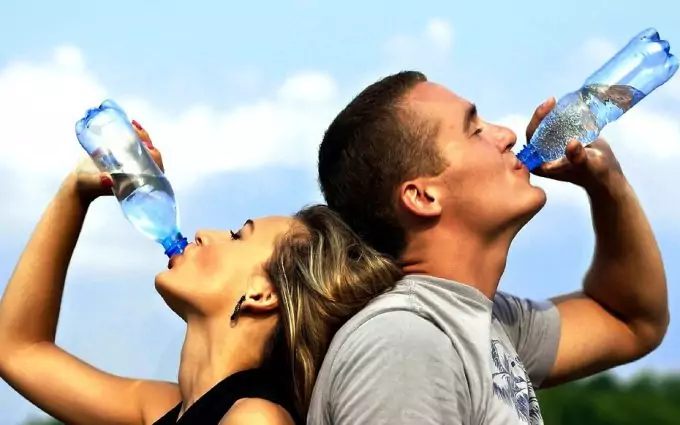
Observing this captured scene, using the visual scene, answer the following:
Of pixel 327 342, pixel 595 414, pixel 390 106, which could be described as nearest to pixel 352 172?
pixel 390 106

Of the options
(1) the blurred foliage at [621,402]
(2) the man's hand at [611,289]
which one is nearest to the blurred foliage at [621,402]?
(1) the blurred foliage at [621,402]

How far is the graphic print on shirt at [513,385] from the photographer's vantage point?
3375 millimetres

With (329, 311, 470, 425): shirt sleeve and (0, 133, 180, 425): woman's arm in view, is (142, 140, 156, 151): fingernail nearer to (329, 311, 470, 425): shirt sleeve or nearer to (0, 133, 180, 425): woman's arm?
(0, 133, 180, 425): woman's arm

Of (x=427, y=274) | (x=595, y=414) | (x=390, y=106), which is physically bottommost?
(x=595, y=414)

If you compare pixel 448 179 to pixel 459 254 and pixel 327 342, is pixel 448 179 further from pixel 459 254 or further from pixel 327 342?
pixel 327 342

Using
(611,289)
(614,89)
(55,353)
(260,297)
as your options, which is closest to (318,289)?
(260,297)

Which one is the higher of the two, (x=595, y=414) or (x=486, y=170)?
(x=486, y=170)

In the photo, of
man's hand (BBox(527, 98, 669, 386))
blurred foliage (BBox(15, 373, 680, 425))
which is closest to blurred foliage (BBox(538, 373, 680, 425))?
blurred foliage (BBox(15, 373, 680, 425))

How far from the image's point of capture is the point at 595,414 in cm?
3388

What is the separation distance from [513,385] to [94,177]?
1387 mm

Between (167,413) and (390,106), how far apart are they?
106 cm

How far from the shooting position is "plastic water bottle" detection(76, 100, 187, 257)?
4059 mm

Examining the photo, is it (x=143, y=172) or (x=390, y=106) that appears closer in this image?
(x=390, y=106)

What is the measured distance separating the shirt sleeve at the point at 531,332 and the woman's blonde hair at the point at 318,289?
600 millimetres
